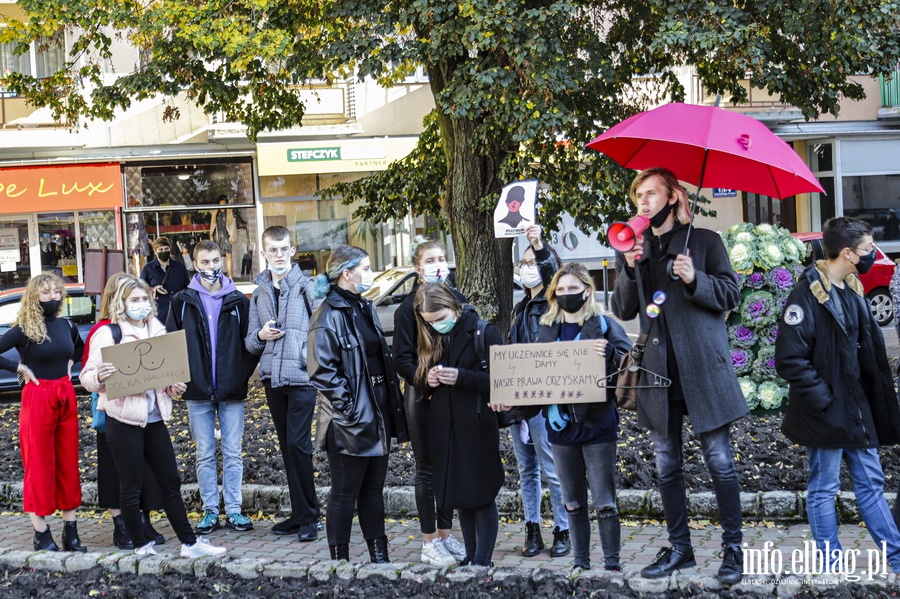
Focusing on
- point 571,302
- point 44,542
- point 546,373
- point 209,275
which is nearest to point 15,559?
point 44,542

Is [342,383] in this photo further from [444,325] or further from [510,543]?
[510,543]

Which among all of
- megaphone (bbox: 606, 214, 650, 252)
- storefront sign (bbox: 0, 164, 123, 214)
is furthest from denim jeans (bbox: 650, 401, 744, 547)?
storefront sign (bbox: 0, 164, 123, 214)

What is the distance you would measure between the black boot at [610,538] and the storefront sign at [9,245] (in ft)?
68.9

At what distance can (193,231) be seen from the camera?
2389cm

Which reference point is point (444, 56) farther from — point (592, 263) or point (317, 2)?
point (592, 263)

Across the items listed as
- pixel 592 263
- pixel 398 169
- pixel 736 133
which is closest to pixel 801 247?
pixel 736 133

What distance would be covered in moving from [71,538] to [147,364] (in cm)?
140

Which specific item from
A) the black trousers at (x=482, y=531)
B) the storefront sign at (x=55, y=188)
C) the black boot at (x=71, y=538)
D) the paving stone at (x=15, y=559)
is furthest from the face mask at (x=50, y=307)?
the storefront sign at (x=55, y=188)

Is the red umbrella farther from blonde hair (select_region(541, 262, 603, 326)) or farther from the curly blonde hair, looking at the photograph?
the curly blonde hair

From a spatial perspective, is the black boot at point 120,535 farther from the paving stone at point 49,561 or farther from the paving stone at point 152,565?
the paving stone at point 152,565

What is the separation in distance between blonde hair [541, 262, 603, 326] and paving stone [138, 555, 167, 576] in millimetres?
2622

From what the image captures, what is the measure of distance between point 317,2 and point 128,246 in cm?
1278

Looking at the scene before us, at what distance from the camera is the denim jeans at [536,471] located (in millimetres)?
6355

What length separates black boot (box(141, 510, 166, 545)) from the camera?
6828 mm
